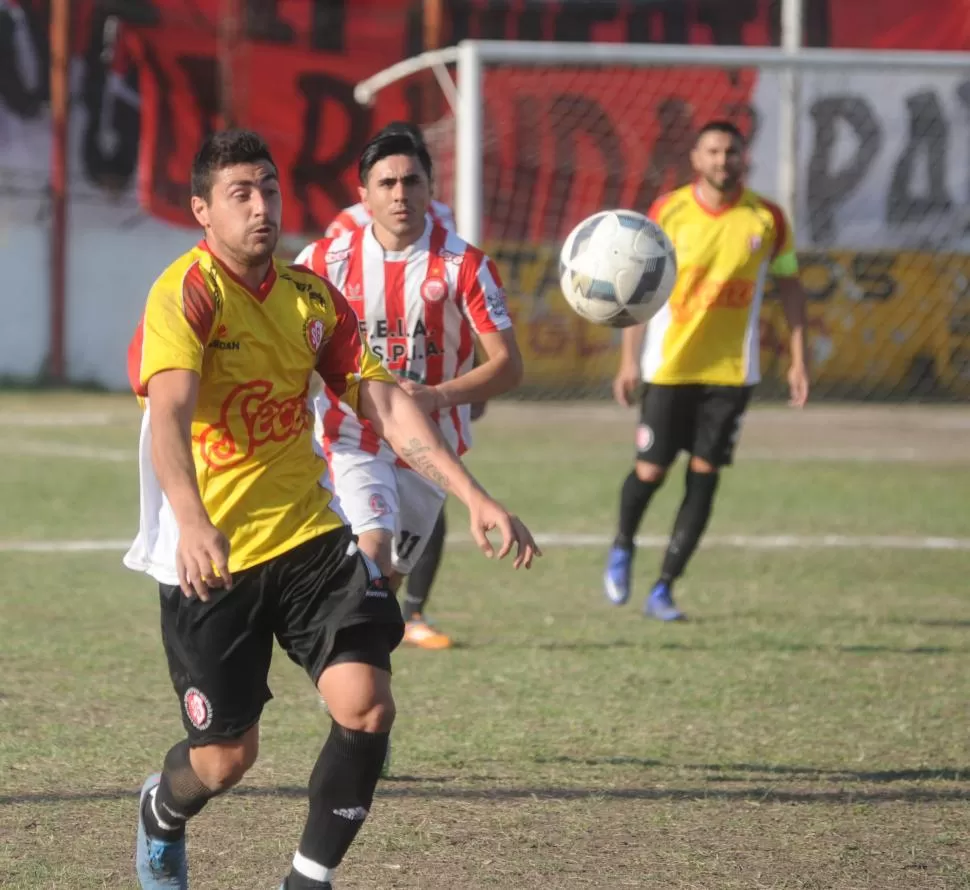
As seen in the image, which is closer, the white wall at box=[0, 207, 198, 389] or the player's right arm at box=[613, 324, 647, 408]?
the player's right arm at box=[613, 324, 647, 408]

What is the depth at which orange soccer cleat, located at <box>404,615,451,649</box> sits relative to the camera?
7.73m

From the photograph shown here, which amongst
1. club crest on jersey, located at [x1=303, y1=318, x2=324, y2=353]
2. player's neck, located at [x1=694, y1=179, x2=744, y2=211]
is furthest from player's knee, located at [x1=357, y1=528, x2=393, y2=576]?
player's neck, located at [x1=694, y1=179, x2=744, y2=211]

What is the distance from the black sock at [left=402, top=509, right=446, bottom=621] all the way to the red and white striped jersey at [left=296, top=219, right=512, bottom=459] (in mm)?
1434

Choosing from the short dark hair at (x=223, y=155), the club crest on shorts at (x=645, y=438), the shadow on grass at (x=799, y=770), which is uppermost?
the short dark hair at (x=223, y=155)

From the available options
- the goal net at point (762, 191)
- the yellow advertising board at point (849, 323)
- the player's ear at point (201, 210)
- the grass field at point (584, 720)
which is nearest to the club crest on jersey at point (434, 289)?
the grass field at point (584, 720)

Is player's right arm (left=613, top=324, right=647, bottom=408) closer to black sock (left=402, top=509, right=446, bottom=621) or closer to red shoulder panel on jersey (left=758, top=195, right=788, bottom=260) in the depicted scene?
red shoulder panel on jersey (left=758, top=195, right=788, bottom=260)

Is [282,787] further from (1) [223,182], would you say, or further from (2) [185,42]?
(2) [185,42]

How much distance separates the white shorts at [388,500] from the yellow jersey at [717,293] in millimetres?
2559

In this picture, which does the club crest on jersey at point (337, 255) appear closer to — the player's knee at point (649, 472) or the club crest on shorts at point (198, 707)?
the club crest on shorts at point (198, 707)

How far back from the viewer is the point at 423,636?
7770mm

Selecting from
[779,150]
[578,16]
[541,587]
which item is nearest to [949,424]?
[779,150]

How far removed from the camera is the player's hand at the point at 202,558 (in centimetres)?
369

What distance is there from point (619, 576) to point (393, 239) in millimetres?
2986

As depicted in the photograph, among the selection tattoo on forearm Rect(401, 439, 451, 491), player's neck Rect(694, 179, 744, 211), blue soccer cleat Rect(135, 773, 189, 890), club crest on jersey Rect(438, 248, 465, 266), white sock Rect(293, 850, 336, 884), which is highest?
player's neck Rect(694, 179, 744, 211)
